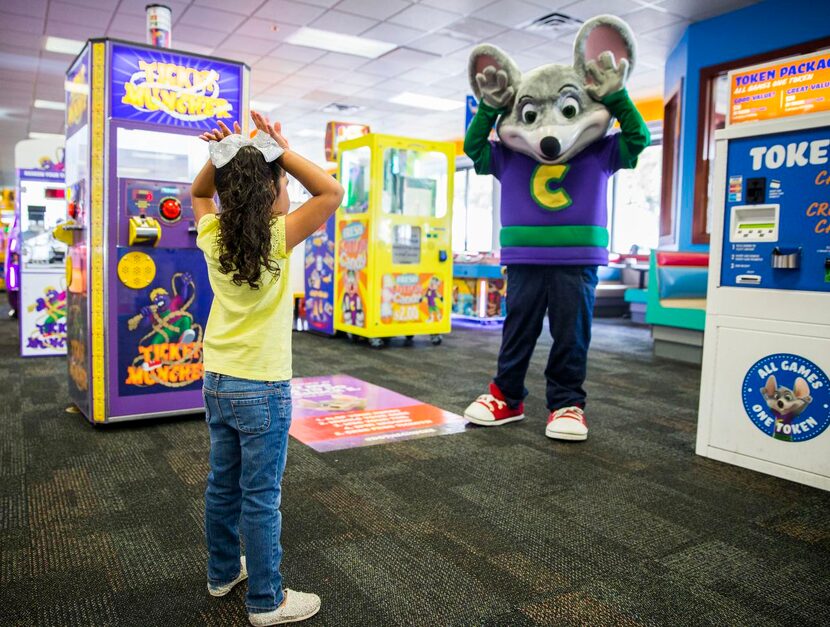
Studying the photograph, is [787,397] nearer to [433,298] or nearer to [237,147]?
[237,147]

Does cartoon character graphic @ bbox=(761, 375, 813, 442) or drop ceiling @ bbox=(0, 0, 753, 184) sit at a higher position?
drop ceiling @ bbox=(0, 0, 753, 184)

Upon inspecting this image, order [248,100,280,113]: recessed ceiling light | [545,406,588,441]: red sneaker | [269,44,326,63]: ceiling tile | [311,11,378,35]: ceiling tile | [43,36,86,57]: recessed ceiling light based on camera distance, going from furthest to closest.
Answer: [248,100,280,113]: recessed ceiling light → [269,44,326,63]: ceiling tile → [43,36,86,57]: recessed ceiling light → [311,11,378,35]: ceiling tile → [545,406,588,441]: red sneaker

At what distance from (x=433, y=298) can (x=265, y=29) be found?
10.9 feet

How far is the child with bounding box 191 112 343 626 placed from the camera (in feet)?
4.32

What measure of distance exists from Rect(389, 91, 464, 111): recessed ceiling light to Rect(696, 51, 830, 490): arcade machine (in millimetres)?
7156

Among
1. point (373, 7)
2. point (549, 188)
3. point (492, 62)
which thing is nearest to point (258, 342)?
point (549, 188)

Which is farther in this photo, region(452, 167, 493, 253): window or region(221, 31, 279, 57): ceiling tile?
→ region(452, 167, 493, 253): window

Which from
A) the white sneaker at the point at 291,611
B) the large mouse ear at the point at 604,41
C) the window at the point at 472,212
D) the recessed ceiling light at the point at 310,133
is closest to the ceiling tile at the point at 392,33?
the large mouse ear at the point at 604,41

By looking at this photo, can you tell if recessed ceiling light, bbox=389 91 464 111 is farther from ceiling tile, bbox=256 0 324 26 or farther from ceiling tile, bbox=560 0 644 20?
Answer: ceiling tile, bbox=560 0 644 20

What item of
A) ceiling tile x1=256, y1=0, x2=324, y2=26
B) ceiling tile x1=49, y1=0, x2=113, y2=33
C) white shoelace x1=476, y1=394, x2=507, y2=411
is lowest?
white shoelace x1=476, y1=394, x2=507, y2=411

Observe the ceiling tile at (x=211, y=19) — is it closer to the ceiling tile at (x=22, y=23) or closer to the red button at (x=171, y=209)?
the ceiling tile at (x=22, y=23)

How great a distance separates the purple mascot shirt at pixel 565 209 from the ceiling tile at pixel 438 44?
175 inches

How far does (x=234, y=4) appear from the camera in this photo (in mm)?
5891

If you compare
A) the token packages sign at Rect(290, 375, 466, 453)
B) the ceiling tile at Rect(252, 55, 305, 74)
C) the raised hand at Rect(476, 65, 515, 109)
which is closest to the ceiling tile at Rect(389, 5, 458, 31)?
the ceiling tile at Rect(252, 55, 305, 74)
